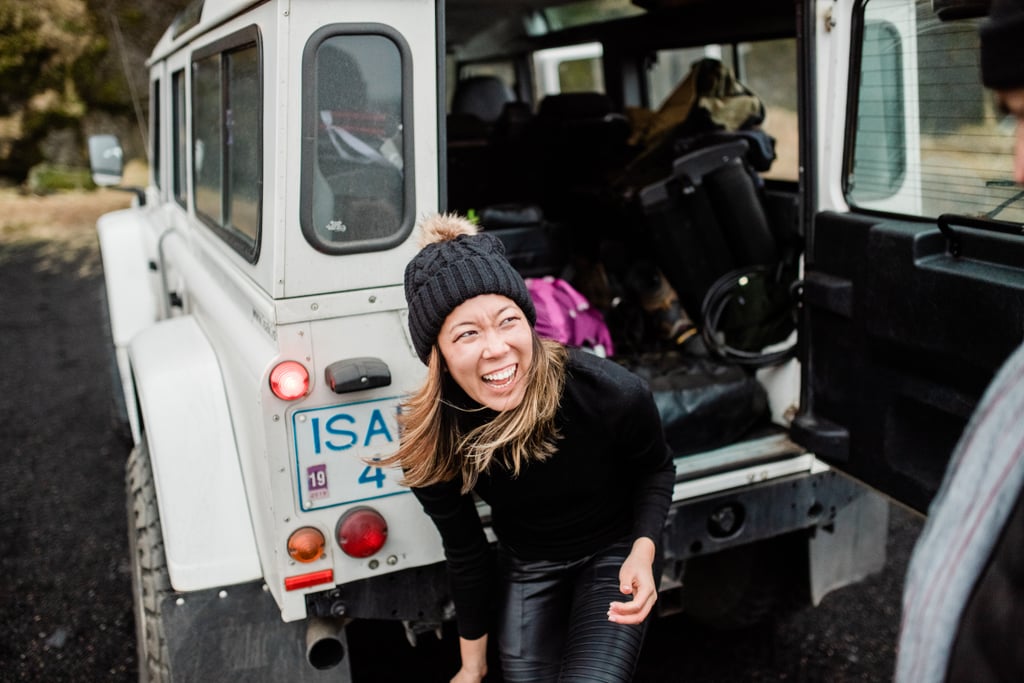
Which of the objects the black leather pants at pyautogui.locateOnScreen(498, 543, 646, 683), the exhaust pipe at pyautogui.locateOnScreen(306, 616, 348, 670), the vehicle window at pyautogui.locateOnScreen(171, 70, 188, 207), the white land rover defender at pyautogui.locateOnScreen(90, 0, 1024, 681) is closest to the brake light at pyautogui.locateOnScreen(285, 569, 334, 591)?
the white land rover defender at pyautogui.locateOnScreen(90, 0, 1024, 681)

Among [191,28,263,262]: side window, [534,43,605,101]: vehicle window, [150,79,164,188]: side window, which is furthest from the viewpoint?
[534,43,605,101]: vehicle window

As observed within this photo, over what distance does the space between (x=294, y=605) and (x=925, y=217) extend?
1.89 m

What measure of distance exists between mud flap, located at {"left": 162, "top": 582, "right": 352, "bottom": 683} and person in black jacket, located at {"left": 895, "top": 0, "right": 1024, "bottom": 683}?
1616 mm

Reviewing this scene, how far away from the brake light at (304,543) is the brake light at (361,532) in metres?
0.06

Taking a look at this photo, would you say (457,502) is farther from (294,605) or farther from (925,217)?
(925,217)

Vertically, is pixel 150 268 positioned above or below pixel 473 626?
above

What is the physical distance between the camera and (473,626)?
2344 mm

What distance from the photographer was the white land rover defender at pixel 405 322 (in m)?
2.19

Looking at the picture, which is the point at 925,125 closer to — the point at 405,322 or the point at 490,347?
the point at 490,347

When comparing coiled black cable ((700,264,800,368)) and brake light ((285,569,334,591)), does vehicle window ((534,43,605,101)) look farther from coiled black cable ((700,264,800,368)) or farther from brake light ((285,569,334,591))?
brake light ((285,569,334,591))

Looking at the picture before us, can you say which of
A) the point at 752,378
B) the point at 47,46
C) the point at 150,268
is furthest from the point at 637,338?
the point at 47,46

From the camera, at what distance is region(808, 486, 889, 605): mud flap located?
3.17m

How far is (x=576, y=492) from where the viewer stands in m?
2.26

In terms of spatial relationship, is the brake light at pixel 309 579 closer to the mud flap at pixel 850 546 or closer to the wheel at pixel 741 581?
the wheel at pixel 741 581
